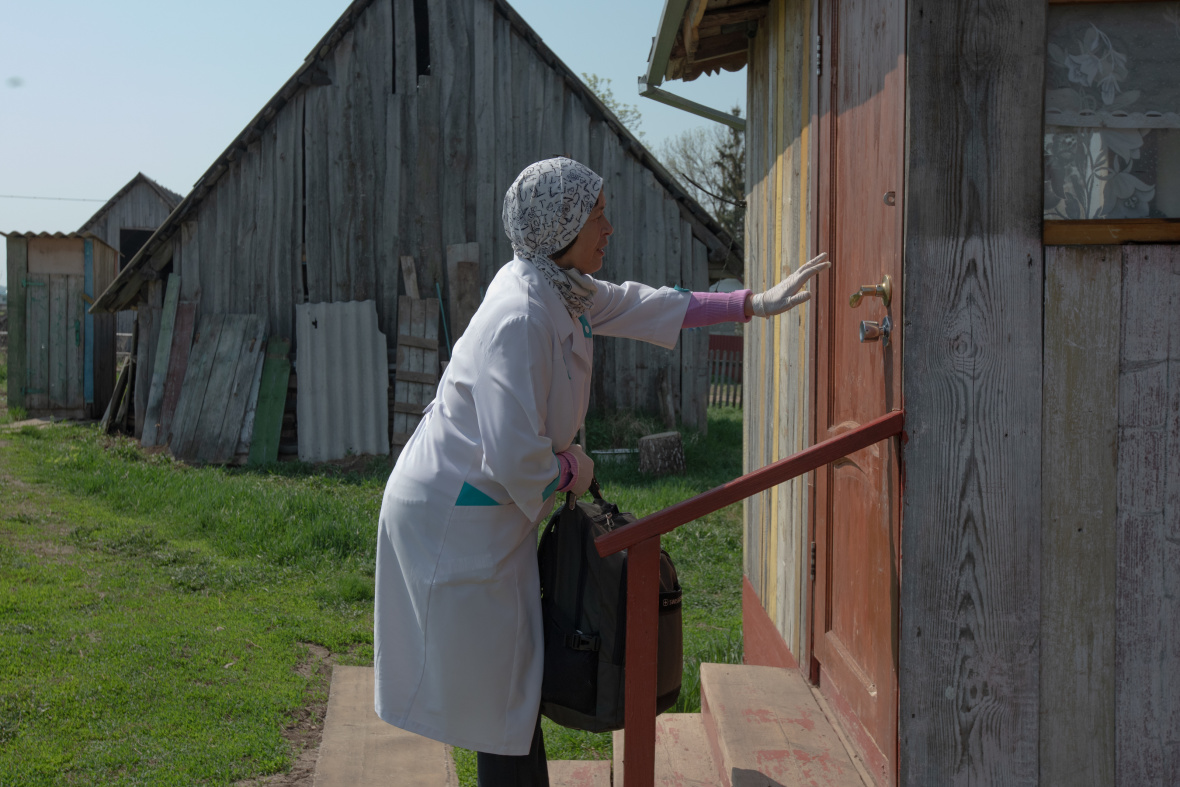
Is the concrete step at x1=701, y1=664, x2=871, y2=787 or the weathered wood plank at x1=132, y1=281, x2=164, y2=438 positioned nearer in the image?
the concrete step at x1=701, y1=664, x2=871, y2=787

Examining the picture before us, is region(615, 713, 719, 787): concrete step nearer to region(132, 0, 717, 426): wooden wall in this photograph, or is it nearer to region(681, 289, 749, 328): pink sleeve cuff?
region(681, 289, 749, 328): pink sleeve cuff

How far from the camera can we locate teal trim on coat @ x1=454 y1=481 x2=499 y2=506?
2482 mm

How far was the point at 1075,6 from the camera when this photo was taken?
7.58 ft

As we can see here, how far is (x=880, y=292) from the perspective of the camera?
2.50 meters

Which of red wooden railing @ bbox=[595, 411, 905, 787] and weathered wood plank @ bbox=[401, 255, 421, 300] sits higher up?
weathered wood plank @ bbox=[401, 255, 421, 300]

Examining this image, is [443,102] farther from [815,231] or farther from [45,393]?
[815,231]

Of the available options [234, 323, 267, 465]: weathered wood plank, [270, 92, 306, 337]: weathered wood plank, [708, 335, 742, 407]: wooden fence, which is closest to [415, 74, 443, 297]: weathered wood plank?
[270, 92, 306, 337]: weathered wood plank

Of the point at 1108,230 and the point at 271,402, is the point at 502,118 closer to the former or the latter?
the point at 271,402

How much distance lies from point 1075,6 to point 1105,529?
4.06 feet

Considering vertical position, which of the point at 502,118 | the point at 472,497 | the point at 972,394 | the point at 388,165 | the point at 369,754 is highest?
the point at 502,118

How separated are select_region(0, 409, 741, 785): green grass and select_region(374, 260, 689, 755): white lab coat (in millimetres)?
1483

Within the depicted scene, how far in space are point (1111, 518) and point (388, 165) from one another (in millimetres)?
10085

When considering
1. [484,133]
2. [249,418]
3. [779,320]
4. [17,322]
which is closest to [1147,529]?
[779,320]

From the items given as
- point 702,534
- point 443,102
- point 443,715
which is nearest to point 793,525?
point 443,715
